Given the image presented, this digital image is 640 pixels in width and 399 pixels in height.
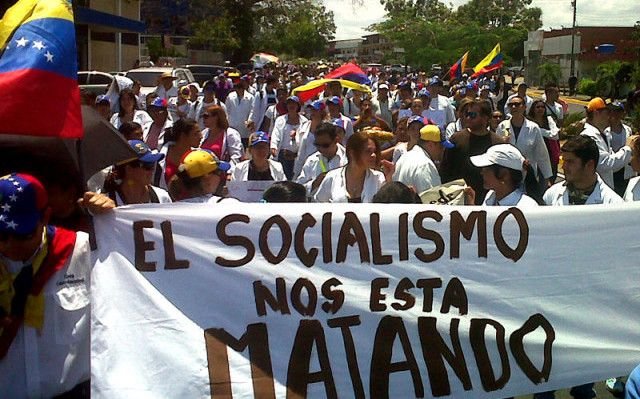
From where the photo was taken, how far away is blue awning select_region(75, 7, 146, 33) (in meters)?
32.3

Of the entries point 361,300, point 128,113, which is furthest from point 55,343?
point 128,113

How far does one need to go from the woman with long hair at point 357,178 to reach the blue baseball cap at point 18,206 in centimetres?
300

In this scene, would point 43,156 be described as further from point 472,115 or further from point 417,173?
point 472,115

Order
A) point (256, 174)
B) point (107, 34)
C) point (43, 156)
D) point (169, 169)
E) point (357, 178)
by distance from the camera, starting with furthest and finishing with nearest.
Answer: point (107, 34), point (256, 174), point (169, 169), point (357, 178), point (43, 156)

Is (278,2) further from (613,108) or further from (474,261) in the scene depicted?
(474,261)

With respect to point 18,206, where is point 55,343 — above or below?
below

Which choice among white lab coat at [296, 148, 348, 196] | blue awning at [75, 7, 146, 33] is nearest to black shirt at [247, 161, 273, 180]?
white lab coat at [296, 148, 348, 196]

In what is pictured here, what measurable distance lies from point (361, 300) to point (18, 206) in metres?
1.66

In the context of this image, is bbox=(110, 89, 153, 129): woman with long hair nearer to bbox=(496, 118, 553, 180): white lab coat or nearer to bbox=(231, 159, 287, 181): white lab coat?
bbox=(231, 159, 287, 181): white lab coat

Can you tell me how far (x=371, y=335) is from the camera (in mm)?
3883

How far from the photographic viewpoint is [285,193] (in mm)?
5176

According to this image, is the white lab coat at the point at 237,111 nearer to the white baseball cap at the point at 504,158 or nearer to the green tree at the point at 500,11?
the white baseball cap at the point at 504,158

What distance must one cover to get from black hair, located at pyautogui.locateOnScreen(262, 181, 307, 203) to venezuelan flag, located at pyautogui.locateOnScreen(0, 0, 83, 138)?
1.92 meters

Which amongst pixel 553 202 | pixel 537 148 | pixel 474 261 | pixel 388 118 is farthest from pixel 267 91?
pixel 474 261
